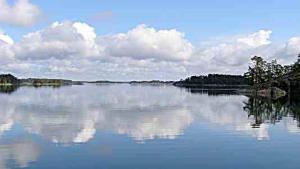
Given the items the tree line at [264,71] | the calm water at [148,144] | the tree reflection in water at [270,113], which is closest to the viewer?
the calm water at [148,144]

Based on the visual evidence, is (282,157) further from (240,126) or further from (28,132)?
(28,132)

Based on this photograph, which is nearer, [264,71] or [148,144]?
[148,144]

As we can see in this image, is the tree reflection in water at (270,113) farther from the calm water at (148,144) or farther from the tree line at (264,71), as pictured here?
the tree line at (264,71)

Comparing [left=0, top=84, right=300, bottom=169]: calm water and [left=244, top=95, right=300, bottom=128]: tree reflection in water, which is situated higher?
[left=244, top=95, right=300, bottom=128]: tree reflection in water

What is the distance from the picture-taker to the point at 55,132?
108ft

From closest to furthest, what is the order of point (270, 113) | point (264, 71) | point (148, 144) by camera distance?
point (148, 144)
point (270, 113)
point (264, 71)

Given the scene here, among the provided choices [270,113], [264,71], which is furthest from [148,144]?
[264,71]

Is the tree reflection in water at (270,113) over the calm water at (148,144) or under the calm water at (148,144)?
over

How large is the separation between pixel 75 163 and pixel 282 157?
35.2 feet

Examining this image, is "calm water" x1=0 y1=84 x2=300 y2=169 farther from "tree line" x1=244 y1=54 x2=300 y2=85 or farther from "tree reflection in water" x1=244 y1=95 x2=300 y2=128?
"tree line" x1=244 y1=54 x2=300 y2=85

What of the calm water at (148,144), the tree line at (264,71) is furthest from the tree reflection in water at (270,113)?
the tree line at (264,71)

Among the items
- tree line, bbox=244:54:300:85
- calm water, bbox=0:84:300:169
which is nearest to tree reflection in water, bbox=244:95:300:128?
calm water, bbox=0:84:300:169

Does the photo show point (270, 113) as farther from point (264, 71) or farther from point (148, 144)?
point (264, 71)

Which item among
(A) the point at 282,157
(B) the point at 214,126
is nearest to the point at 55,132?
(B) the point at 214,126
